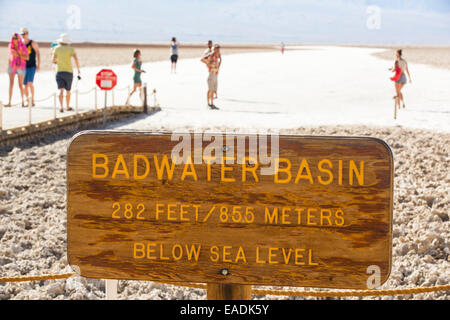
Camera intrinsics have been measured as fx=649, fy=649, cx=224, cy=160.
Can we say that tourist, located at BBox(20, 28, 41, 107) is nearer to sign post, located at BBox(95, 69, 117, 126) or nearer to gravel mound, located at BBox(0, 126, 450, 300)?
sign post, located at BBox(95, 69, 117, 126)

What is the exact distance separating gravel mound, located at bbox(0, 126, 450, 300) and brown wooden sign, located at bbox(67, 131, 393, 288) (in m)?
3.79

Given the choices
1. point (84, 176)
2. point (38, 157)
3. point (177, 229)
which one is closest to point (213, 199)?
point (177, 229)

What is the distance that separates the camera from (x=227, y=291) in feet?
8.36

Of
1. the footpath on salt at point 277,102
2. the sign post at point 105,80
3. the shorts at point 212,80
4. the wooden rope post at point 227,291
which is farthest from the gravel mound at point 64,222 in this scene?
the shorts at point 212,80

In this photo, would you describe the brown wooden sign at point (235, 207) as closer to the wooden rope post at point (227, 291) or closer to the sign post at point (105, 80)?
the wooden rope post at point (227, 291)

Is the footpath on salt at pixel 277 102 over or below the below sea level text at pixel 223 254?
below

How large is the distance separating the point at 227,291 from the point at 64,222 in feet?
19.0

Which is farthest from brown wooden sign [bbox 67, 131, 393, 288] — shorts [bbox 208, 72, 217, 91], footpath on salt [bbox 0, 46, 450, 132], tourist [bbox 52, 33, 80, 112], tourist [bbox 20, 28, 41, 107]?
shorts [bbox 208, 72, 217, 91]

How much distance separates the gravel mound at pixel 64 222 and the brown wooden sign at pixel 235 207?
3795 millimetres

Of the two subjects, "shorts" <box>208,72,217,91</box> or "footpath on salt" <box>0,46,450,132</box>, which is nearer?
"footpath on salt" <box>0,46,450,132</box>

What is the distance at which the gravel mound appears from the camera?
20.9 ft

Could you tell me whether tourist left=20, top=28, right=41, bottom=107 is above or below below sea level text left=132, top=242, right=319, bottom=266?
above

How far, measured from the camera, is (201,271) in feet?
8.23

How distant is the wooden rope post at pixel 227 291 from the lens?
254 cm
